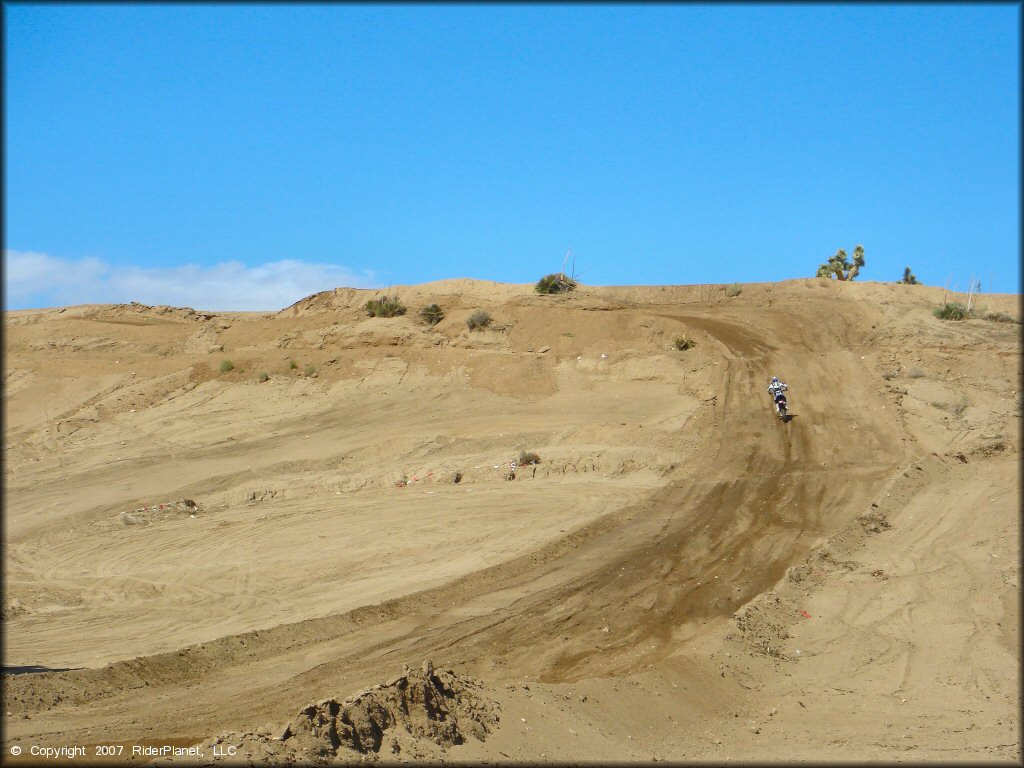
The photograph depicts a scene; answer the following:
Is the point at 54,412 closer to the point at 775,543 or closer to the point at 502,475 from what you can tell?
the point at 502,475

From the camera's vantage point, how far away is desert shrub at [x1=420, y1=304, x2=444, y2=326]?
32.3 meters

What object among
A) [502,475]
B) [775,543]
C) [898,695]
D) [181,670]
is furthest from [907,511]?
[181,670]

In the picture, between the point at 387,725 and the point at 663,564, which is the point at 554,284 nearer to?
the point at 663,564

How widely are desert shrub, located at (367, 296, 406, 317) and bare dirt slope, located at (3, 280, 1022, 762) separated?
3.11 ft

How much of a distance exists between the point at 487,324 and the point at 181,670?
67.2ft

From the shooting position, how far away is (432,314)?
3253 cm

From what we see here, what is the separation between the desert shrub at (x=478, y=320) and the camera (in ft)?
103

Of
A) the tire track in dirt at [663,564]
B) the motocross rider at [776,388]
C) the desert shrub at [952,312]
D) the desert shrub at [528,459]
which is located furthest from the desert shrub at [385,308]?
the desert shrub at [952,312]

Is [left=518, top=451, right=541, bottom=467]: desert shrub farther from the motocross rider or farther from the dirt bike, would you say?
the motocross rider

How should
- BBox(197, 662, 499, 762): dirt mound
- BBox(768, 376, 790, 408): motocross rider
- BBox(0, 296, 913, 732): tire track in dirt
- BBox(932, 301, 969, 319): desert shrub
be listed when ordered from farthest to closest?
1. BBox(932, 301, 969, 319): desert shrub
2. BBox(768, 376, 790, 408): motocross rider
3. BBox(0, 296, 913, 732): tire track in dirt
4. BBox(197, 662, 499, 762): dirt mound

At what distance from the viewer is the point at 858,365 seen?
27203mm

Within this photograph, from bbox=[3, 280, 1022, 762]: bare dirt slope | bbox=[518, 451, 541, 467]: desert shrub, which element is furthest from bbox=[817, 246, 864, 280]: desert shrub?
bbox=[518, 451, 541, 467]: desert shrub

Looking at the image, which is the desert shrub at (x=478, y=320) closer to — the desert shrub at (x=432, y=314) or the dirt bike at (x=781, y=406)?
the desert shrub at (x=432, y=314)

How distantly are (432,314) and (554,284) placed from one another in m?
5.44
